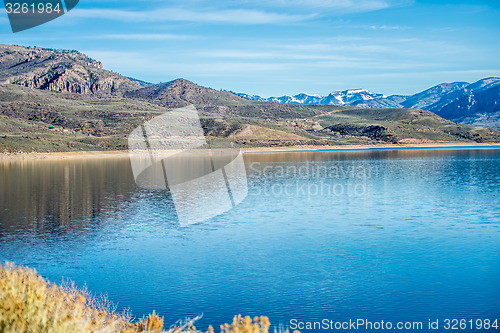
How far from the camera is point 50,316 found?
8109mm

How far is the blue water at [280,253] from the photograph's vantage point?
13.2 m

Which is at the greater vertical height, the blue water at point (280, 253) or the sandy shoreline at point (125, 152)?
the sandy shoreline at point (125, 152)

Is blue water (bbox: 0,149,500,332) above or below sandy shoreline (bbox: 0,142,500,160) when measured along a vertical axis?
below

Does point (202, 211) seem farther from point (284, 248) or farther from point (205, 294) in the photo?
point (205, 294)

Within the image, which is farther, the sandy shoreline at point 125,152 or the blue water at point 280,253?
the sandy shoreline at point 125,152

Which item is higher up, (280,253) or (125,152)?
(125,152)

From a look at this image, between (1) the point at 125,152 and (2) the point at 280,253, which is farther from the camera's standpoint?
(1) the point at 125,152

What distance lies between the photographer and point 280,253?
1834cm

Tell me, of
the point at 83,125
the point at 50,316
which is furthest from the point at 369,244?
the point at 83,125

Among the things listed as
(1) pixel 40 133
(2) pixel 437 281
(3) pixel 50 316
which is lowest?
(2) pixel 437 281

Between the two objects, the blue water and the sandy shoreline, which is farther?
the sandy shoreline

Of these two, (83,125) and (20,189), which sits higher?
(83,125)

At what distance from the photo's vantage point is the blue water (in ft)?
43.3

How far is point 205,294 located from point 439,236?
11302 mm
